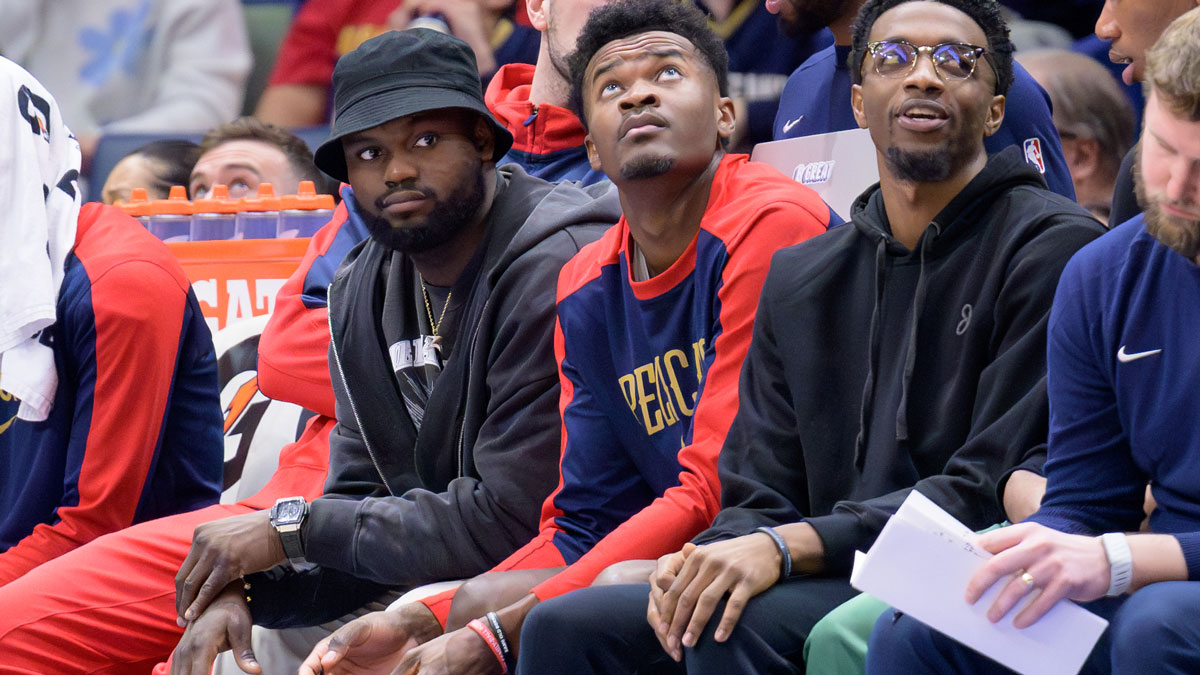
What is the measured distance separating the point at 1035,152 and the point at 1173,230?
1.31 metres

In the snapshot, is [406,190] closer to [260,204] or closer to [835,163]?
[835,163]

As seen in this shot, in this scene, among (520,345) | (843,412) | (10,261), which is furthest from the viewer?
(10,261)

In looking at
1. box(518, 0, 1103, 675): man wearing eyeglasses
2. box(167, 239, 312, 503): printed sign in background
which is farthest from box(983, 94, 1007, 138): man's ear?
box(167, 239, 312, 503): printed sign in background

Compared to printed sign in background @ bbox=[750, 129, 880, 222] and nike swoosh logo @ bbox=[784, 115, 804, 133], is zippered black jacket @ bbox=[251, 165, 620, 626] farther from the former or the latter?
nike swoosh logo @ bbox=[784, 115, 804, 133]

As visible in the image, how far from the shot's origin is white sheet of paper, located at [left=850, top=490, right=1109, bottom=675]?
1.95 meters

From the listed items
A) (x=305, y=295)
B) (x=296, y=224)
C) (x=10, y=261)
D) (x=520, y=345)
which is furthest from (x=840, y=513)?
(x=296, y=224)

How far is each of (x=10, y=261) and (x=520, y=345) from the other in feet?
4.61

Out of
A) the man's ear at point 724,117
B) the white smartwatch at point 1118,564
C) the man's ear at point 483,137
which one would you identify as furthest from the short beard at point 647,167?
the white smartwatch at point 1118,564

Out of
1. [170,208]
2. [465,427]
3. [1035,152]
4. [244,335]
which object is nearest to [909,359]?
[1035,152]

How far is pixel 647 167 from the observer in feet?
10.0

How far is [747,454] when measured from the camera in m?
2.69

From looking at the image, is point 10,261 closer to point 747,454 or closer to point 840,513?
point 747,454

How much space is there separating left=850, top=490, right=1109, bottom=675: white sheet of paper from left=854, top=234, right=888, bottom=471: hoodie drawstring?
0.57m

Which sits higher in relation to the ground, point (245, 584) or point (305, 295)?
point (305, 295)
